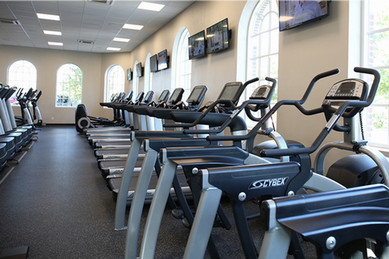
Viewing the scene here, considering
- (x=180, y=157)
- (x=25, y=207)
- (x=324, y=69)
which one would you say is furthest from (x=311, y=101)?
(x=25, y=207)

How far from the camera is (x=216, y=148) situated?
1.66 meters

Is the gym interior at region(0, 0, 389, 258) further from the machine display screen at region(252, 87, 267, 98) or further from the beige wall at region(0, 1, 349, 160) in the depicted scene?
Result: the machine display screen at region(252, 87, 267, 98)

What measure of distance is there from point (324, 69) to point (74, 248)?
2.80 meters

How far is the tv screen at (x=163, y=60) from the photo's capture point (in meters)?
7.95

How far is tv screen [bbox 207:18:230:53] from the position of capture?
5.03 meters

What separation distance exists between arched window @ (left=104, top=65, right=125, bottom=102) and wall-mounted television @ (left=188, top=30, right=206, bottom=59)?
7801 mm

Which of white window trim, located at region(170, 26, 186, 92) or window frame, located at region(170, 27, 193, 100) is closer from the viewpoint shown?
window frame, located at region(170, 27, 193, 100)

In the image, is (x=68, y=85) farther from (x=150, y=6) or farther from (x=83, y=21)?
(x=150, y=6)

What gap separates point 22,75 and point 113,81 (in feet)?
11.7

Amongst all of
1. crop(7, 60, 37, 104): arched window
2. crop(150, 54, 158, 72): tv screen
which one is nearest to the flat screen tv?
crop(150, 54, 158, 72): tv screen

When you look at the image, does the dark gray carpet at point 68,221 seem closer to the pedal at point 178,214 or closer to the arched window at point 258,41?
the pedal at point 178,214

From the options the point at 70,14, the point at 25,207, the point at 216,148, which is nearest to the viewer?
the point at 216,148

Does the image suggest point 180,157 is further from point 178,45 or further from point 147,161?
point 178,45

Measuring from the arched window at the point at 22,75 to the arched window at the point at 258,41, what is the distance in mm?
10589
